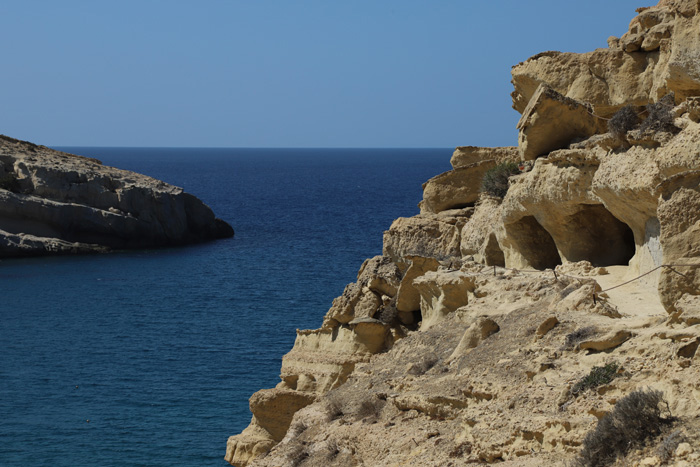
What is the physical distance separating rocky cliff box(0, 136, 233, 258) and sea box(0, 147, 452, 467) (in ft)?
9.97

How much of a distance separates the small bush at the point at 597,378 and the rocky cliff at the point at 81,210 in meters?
70.1

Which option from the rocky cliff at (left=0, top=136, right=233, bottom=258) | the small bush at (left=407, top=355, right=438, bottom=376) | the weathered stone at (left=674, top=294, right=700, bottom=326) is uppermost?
the weathered stone at (left=674, top=294, right=700, bottom=326)

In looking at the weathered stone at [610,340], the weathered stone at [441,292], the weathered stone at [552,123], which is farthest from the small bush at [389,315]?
the weathered stone at [610,340]

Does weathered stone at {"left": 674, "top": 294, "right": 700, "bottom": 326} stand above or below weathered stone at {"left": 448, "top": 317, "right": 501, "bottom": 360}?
above

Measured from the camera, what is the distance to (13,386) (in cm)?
3769

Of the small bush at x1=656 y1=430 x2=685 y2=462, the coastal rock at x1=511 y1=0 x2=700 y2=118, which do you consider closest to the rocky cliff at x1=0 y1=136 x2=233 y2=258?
the coastal rock at x1=511 y1=0 x2=700 y2=118

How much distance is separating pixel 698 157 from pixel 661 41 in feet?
32.6

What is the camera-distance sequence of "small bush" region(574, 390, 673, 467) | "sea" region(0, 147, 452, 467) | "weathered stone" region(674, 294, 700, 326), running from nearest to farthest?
1. "small bush" region(574, 390, 673, 467)
2. "weathered stone" region(674, 294, 700, 326)
3. "sea" region(0, 147, 452, 467)

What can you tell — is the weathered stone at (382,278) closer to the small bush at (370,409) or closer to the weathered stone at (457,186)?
the weathered stone at (457,186)

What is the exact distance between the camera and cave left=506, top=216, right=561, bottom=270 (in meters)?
26.7

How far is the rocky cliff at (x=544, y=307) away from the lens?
1286 centimetres

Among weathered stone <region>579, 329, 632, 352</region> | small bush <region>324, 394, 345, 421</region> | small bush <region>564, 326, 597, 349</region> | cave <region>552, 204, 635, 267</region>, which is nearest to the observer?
weathered stone <region>579, 329, 632, 352</region>

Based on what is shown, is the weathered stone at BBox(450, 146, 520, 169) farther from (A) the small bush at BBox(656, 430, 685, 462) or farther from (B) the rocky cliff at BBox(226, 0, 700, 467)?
(A) the small bush at BBox(656, 430, 685, 462)

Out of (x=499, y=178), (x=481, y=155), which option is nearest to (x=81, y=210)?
(x=481, y=155)
